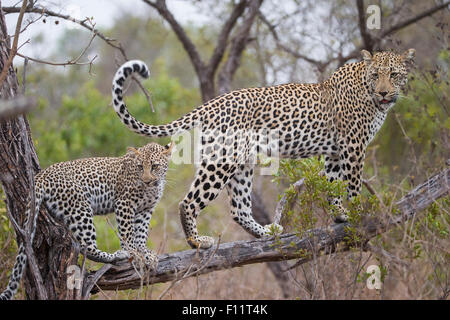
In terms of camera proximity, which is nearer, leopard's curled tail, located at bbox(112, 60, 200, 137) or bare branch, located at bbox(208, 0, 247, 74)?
leopard's curled tail, located at bbox(112, 60, 200, 137)

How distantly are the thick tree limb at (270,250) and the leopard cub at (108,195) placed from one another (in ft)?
0.71

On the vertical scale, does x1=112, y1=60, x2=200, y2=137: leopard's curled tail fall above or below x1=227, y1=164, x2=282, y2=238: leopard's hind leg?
above

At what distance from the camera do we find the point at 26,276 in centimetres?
709

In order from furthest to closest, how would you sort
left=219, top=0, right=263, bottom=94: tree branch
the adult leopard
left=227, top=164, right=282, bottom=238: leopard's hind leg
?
left=219, top=0, right=263, bottom=94: tree branch → left=227, top=164, right=282, bottom=238: leopard's hind leg → the adult leopard

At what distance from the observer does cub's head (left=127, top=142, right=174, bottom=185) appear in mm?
7941

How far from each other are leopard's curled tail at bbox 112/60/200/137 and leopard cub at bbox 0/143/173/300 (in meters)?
0.36

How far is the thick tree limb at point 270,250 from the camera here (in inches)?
300
